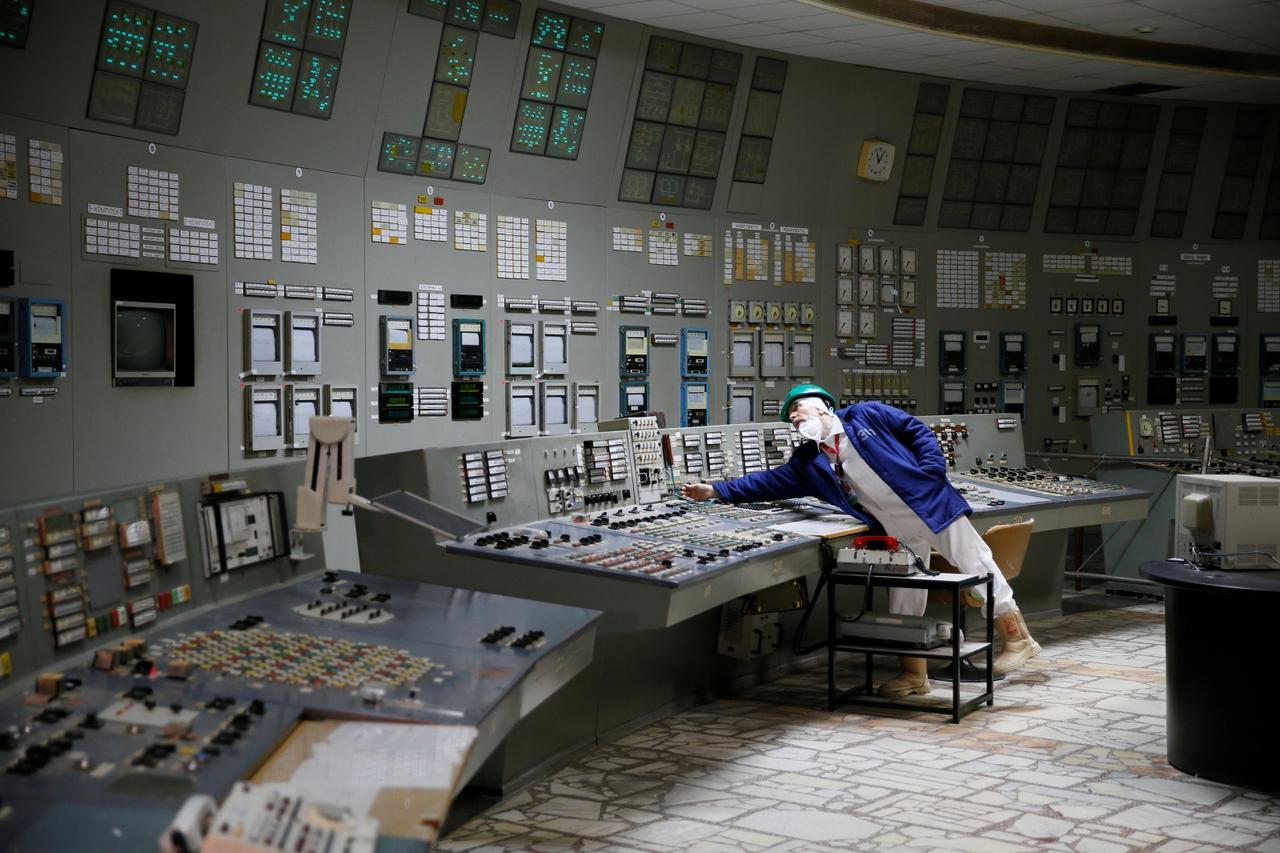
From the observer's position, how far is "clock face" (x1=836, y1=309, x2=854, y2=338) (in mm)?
9109

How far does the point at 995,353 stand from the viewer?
973 cm

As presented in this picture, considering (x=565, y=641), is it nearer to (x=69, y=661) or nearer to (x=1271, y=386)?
(x=69, y=661)

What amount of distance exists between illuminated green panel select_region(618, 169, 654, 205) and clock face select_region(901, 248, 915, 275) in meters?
2.22

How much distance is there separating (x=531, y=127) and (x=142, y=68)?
2289 mm

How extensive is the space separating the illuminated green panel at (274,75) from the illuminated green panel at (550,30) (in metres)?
1.45

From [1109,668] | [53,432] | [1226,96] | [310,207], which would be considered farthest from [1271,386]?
[53,432]

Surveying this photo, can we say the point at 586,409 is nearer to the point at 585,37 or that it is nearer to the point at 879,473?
the point at 585,37

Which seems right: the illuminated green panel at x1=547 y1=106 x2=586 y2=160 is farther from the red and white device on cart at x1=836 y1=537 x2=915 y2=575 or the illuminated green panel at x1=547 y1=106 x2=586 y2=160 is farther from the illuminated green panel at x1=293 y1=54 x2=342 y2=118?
the red and white device on cart at x1=836 y1=537 x2=915 y2=575

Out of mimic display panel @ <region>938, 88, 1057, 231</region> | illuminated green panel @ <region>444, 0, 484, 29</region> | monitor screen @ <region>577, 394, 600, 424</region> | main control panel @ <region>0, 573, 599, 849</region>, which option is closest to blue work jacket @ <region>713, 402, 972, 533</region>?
monitor screen @ <region>577, 394, 600, 424</region>

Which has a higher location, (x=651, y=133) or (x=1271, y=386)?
(x=651, y=133)

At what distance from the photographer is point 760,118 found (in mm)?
8383

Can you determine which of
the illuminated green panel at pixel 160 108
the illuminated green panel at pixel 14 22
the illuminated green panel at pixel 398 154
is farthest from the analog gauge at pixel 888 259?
the illuminated green panel at pixel 14 22

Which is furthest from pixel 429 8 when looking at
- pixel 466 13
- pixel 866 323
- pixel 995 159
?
pixel 995 159

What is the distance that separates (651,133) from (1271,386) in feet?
18.4
